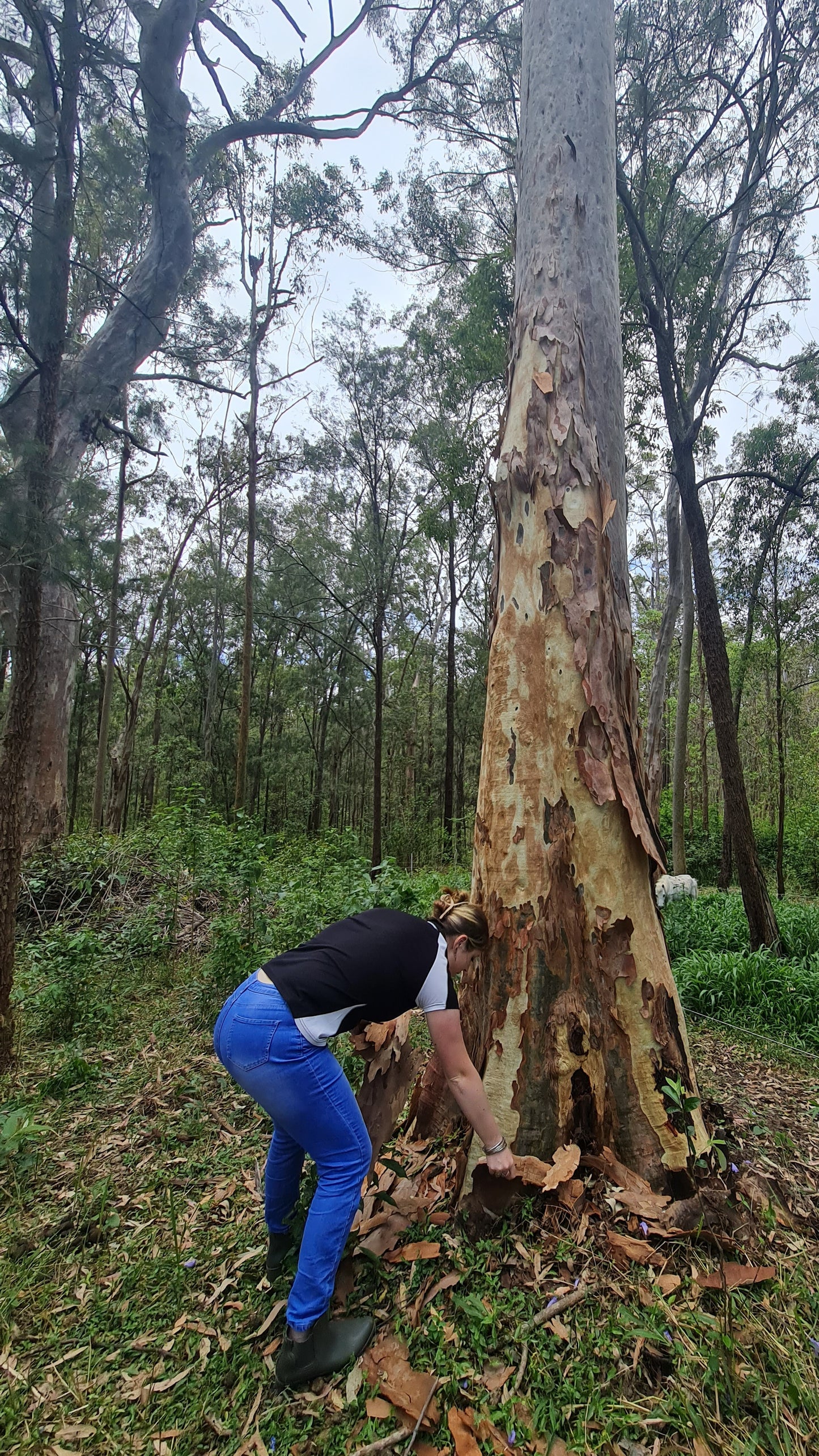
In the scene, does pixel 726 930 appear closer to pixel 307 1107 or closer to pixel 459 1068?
pixel 459 1068

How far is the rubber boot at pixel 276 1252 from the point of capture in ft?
6.96

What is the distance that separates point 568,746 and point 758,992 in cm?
371

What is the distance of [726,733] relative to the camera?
5.93 metres

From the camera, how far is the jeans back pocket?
1738 mm

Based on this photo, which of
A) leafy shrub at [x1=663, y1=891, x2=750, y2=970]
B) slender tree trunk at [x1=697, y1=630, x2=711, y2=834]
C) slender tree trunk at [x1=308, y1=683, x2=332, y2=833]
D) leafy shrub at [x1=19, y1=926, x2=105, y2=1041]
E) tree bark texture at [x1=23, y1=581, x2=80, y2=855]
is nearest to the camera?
leafy shrub at [x1=19, y1=926, x2=105, y2=1041]

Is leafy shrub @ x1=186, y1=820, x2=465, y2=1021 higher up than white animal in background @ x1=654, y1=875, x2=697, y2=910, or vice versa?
leafy shrub @ x1=186, y1=820, x2=465, y2=1021

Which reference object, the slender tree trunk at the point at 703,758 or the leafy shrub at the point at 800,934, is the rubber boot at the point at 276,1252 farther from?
the slender tree trunk at the point at 703,758

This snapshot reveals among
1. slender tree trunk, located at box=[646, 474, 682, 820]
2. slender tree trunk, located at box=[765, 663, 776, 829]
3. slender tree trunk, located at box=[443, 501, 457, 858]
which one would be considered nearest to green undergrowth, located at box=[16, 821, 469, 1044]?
slender tree trunk, located at box=[646, 474, 682, 820]

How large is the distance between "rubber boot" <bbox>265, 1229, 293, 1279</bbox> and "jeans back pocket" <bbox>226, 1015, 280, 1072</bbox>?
85 cm

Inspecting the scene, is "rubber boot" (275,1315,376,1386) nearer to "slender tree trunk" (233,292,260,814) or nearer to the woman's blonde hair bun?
the woman's blonde hair bun

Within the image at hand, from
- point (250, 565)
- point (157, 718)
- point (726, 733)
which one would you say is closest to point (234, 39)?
point (250, 565)

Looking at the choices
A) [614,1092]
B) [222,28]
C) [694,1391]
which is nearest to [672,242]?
[222,28]

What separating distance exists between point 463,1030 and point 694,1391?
121cm

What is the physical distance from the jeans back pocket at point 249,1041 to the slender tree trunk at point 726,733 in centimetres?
498
